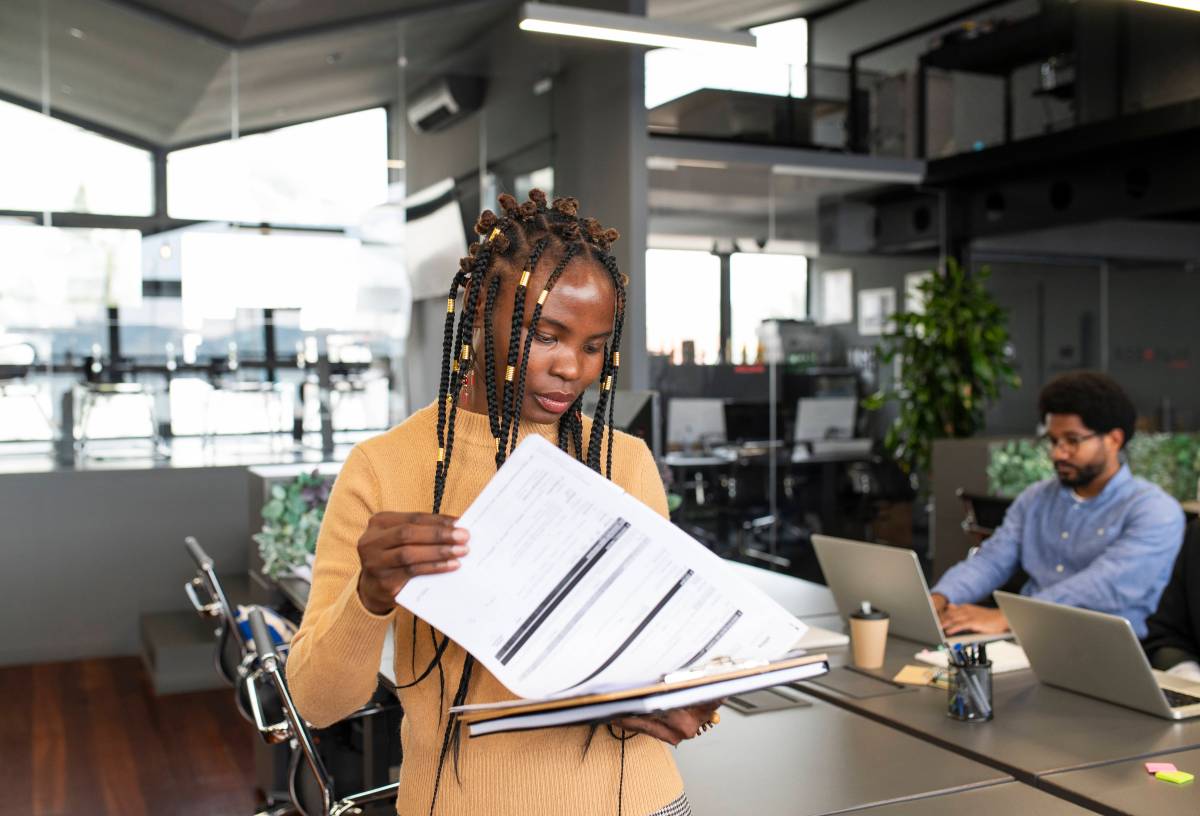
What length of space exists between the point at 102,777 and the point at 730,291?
5235mm

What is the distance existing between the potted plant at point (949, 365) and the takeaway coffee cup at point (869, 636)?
6.13 metres

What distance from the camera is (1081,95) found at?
340 inches

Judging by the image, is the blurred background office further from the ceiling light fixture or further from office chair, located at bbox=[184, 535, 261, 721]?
office chair, located at bbox=[184, 535, 261, 721]

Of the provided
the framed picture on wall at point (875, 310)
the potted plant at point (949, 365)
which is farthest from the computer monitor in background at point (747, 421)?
the framed picture on wall at point (875, 310)

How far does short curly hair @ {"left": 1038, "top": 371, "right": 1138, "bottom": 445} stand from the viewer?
3.09m

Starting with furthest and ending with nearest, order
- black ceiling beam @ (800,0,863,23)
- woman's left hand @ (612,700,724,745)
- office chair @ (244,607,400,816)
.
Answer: black ceiling beam @ (800,0,863,23), office chair @ (244,607,400,816), woman's left hand @ (612,700,724,745)

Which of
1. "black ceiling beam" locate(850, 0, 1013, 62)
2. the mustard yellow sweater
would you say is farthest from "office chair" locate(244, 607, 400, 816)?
"black ceiling beam" locate(850, 0, 1013, 62)

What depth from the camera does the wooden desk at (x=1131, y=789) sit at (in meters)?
1.68

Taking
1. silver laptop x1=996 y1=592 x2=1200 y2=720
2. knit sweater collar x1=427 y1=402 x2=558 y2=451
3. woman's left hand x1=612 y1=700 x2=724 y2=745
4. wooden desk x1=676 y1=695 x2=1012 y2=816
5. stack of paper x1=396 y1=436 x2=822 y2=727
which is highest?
knit sweater collar x1=427 y1=402 x2=558 y2=451

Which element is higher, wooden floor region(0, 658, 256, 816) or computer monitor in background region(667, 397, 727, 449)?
computer monitor in background region(667, 397, 727, 449)

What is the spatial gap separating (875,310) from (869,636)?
6.87m

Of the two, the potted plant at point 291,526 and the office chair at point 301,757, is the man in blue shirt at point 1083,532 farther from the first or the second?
the potted plant at point 291,526

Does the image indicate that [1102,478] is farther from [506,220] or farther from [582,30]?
[582,30]

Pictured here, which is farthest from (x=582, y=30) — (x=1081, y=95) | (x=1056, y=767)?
(x=1081, y=95)
